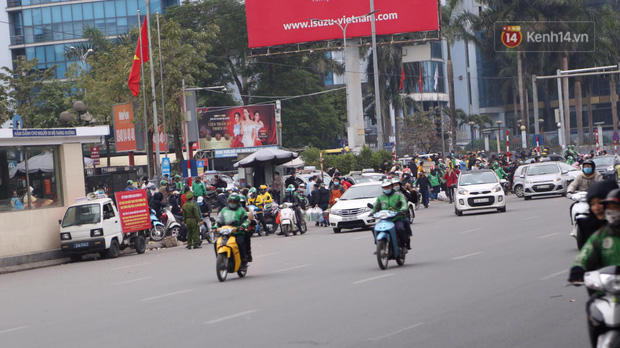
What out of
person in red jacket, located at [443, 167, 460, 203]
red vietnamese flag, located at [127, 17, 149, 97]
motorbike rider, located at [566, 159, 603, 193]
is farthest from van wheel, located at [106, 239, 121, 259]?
red vietnamese flag, located at [127, 17, 149, 97]

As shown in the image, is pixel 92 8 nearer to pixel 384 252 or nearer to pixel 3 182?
pixel 3 182

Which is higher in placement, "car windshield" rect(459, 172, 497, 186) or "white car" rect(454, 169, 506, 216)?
"car windshield" rect(459, 172, 497, 186)

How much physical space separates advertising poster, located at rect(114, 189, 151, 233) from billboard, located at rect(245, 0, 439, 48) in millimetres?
35246

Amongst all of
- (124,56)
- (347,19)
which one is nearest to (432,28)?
(347,19)

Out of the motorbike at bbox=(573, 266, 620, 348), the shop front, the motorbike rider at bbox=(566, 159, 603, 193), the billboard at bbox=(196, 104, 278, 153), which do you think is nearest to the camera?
the motorbike at bbox=(573, 266, 620, 348)

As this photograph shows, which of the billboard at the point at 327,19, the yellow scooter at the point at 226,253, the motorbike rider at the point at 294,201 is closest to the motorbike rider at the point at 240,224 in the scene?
the yellow scooter at the point at 226,253

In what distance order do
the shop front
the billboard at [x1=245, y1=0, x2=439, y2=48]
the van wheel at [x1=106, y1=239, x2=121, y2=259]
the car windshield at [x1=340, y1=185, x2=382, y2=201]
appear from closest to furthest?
the shop front → the van wheel at [x1=106, y1=239, x2=121, y2=259] → the car windshield at [x1=340, y1=185, x2=382, y2=201] → the billboard at [x1=245, y1=0, x2=439, y2=48]

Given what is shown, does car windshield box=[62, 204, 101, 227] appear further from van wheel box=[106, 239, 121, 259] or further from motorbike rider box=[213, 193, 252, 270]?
motorbike rider box=[213, 193, 252, 270]

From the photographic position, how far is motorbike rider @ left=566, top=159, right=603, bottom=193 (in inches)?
634

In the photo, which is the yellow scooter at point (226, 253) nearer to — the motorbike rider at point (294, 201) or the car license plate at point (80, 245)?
the car license plate at point (80, 245)

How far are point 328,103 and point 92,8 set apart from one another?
27058 millimetres

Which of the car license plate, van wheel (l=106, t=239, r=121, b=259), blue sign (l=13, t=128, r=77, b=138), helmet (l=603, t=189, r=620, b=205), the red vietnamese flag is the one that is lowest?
van wheel (l=106, t=239, r=121, b=259)

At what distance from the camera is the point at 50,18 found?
306ft

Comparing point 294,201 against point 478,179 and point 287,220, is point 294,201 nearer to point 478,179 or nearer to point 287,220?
point 287,220
